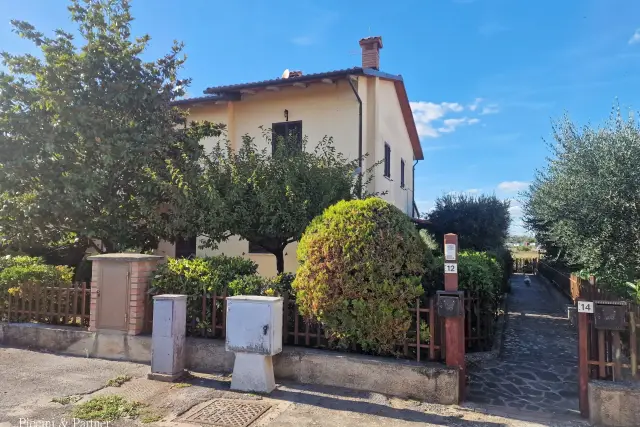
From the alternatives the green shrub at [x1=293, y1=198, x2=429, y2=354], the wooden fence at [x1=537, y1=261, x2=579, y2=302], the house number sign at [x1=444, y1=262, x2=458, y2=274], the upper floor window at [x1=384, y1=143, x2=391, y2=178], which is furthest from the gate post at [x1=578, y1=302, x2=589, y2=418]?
the upper floor window at [x1=384, y1=143, x2=391, y2=178]

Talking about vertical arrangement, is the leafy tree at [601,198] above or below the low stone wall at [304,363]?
above

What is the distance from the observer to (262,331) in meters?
4.79

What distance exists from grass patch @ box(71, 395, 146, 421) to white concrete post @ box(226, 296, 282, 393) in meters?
1.12

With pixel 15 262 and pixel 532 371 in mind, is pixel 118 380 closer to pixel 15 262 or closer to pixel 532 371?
pixel 15 262

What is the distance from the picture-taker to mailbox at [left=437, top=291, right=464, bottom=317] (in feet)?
15.1

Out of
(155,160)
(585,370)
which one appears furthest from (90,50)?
(585,370)

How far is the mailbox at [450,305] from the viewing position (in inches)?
182

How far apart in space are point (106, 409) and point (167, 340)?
105cm

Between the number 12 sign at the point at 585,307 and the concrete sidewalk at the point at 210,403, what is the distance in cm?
113

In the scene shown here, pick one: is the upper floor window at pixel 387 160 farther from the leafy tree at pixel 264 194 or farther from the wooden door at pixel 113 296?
the wooden door at pixel 113 296

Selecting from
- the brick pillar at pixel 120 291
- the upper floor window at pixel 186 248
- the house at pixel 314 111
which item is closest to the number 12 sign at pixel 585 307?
the brick pillar at pixel 120 291

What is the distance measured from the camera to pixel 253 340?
4.79 meters

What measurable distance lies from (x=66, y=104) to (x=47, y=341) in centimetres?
469

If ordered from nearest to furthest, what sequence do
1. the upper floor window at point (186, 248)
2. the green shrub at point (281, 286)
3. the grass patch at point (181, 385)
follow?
the grass patch at point (181, 385)
the green shrub at point (281, 286)
the upper floor window at point (186, 248)
